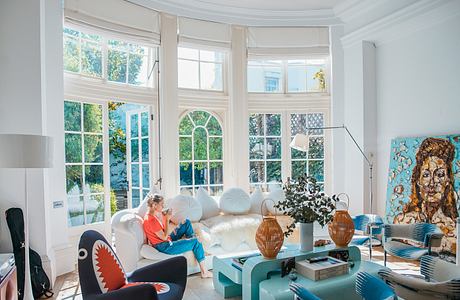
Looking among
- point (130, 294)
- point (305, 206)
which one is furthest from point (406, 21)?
point (130, 294)

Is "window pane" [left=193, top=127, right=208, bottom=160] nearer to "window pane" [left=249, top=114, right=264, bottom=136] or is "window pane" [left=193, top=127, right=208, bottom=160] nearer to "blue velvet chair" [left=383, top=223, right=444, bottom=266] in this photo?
"window pane" [left=249, top=114, right=264, bottom=136]

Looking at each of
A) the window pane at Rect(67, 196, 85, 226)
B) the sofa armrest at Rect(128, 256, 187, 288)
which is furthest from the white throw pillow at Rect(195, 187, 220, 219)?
the sofa armrest at Rect(128, 256, 187, 288)

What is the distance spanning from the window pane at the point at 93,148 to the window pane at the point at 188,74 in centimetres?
170

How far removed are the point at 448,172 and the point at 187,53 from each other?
4.35 metres

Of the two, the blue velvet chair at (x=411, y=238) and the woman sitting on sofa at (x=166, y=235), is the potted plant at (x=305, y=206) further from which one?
the woman sitting on sofa at (x=166, y=235)

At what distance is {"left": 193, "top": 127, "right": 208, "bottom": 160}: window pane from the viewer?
6.20m

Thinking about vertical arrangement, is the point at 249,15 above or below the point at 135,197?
above

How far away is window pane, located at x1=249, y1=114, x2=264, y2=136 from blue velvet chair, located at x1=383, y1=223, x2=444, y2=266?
2971 millimetres

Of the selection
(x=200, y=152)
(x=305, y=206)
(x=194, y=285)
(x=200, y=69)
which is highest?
(x=200, y=69)

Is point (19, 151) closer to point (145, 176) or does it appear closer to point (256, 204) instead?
point (145, 176)

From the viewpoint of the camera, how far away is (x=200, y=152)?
6.23m

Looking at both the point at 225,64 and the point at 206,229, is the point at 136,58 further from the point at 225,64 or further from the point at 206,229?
the point at 206,229

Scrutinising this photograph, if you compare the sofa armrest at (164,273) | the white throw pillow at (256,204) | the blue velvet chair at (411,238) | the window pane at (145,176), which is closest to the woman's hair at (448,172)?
the blue velvet chair at (411,238)

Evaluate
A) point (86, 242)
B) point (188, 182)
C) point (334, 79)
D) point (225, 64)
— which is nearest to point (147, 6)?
point (225, 64)
